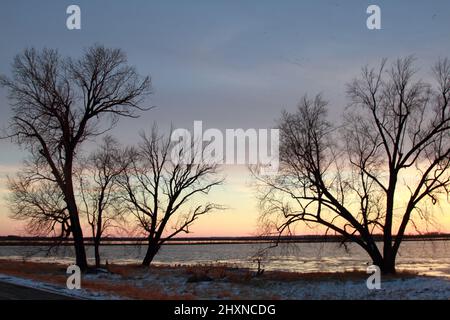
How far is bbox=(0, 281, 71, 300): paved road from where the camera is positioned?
57.1 feet

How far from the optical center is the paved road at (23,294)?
57.1 feet

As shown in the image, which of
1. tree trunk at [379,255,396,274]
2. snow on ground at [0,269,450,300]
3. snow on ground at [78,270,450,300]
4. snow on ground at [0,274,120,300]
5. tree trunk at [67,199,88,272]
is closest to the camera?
snow on ground at [0,274,120,300]

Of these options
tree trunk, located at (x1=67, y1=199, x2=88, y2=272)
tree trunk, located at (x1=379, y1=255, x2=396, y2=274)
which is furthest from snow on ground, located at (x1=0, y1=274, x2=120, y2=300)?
tree trunk, located at (x1=379, y1=255, x2=396, y2=274)

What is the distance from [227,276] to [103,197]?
52.6ft

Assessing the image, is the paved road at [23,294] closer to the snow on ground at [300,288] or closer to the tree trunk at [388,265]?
the snow on ground at [300,288]

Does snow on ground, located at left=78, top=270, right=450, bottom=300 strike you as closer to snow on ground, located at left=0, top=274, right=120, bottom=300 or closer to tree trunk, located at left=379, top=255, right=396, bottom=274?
tree trunk, located at left=379, top=255, right=396, bottom=274

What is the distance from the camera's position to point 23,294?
18266mm

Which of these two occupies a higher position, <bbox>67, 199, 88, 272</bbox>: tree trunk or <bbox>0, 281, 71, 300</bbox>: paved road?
<bbox>67, 199, 88, 272</bbox>: tree trunk

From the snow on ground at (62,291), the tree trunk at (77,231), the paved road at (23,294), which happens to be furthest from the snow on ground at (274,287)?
the tree trunk at (77,231)

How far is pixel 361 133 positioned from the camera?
3444 centimetres

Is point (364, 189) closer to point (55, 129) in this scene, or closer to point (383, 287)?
point (383, 287)

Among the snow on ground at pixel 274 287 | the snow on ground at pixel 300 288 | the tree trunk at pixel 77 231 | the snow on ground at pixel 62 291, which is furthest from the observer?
the tree trunk at pixel 77 231

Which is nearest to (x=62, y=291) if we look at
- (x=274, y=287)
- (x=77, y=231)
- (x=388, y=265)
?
(x=274, y=287)
